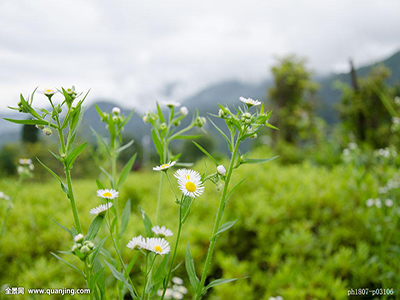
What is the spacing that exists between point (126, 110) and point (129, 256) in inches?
37.6

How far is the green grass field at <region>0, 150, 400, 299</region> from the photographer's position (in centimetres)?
160

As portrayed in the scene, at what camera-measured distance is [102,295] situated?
0.63m

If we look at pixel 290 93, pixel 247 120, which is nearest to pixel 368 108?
pixel 290 93

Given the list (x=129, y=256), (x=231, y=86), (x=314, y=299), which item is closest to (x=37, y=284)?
(x=129, y=256)

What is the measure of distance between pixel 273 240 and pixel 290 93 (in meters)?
6.06

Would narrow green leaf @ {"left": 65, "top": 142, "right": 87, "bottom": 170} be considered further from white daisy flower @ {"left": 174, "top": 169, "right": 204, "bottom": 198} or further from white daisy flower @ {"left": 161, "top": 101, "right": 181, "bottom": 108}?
white daisy flower @ {"left": 161, "top": 101, "right": 181, "bottom": 108}

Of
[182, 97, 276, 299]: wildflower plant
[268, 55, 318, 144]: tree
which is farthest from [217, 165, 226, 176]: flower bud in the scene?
[268, 55, 318, 144]: tree

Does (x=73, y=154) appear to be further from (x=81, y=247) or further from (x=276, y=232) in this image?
(x=276, y=232)

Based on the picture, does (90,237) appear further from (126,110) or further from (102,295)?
(126,110)

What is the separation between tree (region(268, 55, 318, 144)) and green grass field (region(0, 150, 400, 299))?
15.2 feet

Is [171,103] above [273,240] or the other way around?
above

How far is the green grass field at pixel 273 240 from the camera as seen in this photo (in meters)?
1.60

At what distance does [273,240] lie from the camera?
196cm

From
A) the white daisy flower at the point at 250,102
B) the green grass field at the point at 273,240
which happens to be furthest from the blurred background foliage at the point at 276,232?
the white daisy flower at the point at 250,102
